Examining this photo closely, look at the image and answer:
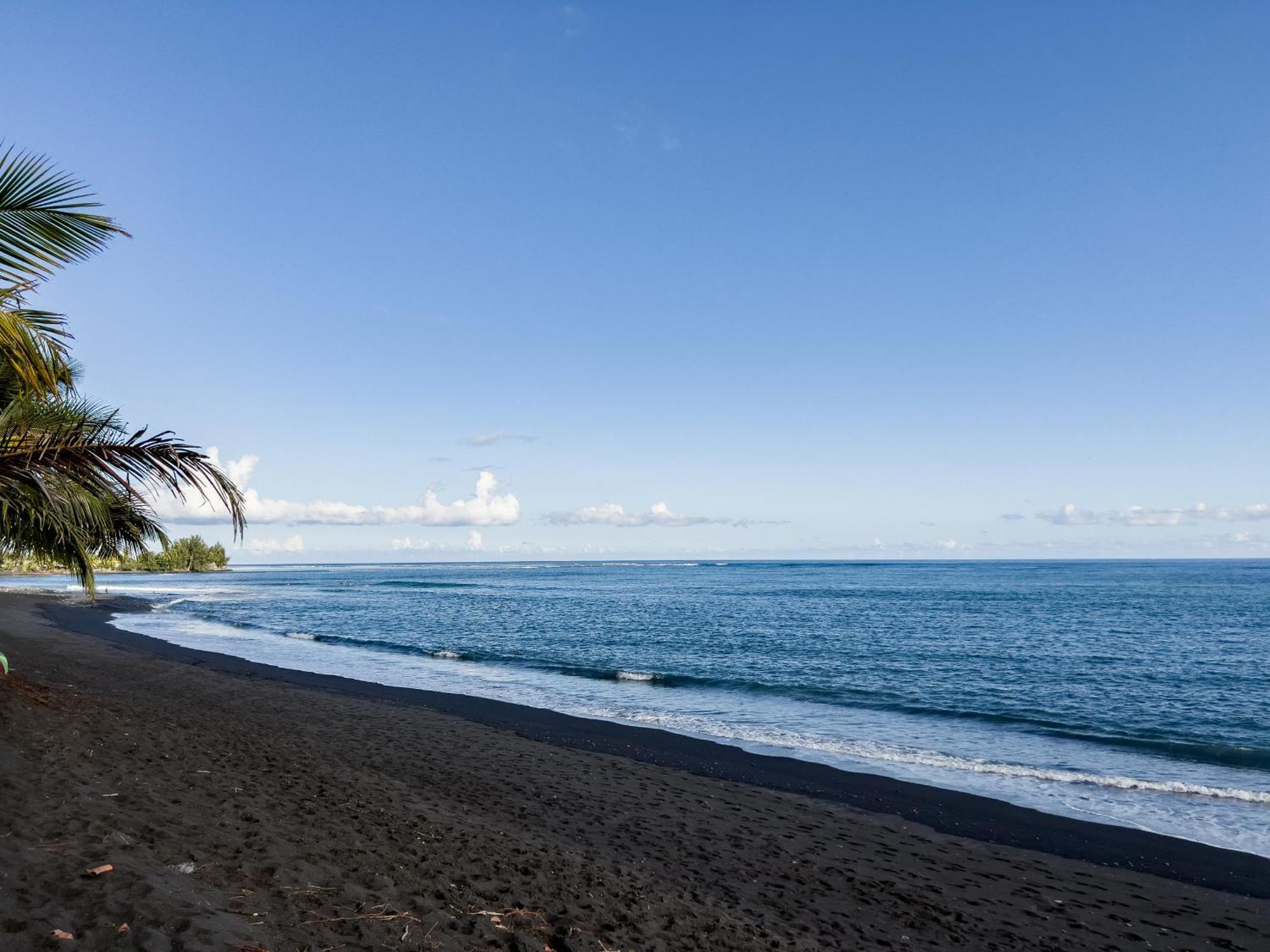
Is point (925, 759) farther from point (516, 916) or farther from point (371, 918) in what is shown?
point (371, 918)

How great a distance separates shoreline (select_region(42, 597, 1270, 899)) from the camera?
376 inches

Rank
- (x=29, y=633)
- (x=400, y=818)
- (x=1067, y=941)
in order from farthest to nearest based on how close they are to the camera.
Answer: (x=29, y=633), (x=400, y=818), (x=1067, y=941)

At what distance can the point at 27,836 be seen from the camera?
19.5ft

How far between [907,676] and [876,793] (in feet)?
45.8

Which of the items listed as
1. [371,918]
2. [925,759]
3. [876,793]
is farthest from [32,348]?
[925,759]

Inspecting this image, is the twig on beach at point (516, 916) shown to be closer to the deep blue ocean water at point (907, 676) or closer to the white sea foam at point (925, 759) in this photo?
the deep blue ocean water at point (907, 676)

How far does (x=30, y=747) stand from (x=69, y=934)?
18.3 ft

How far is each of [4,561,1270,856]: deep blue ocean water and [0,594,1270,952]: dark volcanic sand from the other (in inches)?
105

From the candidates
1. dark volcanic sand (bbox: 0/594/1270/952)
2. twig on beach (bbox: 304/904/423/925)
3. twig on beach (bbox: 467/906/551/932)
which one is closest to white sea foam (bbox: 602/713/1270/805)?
dark volcanic sand (bbox: 0/594/1270/952)

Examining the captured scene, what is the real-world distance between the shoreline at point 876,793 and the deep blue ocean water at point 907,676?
713 mm

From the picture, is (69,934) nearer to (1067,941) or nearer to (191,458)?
(191,458)

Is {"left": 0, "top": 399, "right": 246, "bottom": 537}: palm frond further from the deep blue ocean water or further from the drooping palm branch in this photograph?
the deep blue ocean water

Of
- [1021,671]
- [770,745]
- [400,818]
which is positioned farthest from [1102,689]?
[400,818]

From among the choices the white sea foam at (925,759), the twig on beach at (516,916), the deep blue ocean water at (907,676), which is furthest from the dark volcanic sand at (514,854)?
the deep blue ocean water at (907,676)
